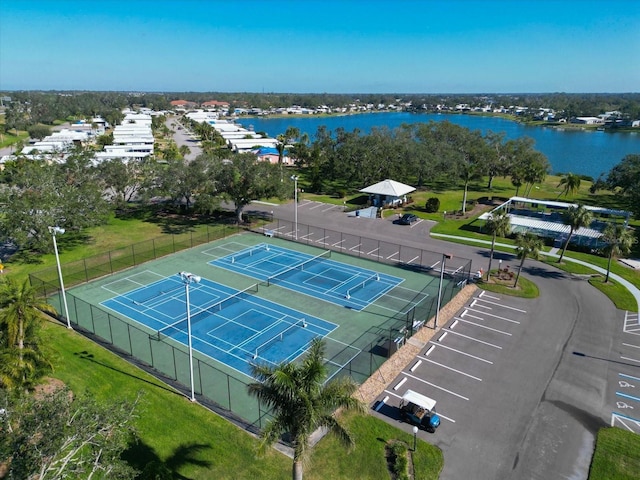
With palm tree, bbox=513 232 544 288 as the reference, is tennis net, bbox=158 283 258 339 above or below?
below

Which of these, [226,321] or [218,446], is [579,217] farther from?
[218,446]

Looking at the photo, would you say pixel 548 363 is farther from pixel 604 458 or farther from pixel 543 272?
pixel 543 272

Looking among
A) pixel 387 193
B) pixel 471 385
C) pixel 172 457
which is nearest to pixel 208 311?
pixel 172 457

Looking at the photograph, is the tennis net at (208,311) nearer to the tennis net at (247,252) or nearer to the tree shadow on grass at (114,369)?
the tree shadow on grass at (114,369)

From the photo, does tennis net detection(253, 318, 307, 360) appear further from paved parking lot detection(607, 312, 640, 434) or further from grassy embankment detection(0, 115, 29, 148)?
grassy embankment detection(0, 115, 29, 148)

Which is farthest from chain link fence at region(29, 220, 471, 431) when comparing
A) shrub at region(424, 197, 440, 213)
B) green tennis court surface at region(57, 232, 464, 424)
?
shrub at region(424, 197, 440, 213)

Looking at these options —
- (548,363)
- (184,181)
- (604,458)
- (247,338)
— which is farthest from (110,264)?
(604,458)

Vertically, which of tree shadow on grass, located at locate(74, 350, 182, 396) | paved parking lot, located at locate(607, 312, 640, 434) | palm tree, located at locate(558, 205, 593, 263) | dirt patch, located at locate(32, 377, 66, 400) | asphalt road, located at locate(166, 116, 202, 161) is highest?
palm tree, located at locate(558, 205, 593, 263)
